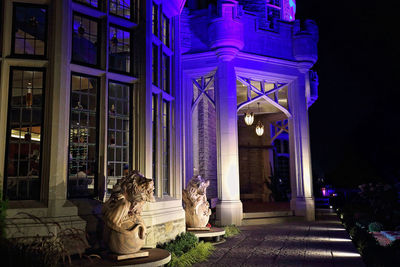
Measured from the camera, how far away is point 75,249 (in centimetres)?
600

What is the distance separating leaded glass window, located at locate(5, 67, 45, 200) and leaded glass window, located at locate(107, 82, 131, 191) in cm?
126

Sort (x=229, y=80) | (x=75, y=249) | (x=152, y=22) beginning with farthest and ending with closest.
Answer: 1. (x=229, y=80)
2. (x=152, y=22)
3. (x=75, y=249)

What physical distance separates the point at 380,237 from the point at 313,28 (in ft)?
27.3

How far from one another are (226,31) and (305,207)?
7.26 metres

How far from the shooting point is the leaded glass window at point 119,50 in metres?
7.39

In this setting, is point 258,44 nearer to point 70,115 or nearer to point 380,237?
point 380,237

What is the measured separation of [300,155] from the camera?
14945mm

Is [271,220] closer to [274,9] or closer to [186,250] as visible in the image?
[186,250]

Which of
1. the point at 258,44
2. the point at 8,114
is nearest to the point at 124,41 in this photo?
the point at 8,114

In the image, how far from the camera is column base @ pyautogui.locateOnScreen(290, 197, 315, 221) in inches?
572

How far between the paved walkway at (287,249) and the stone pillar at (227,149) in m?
1.20

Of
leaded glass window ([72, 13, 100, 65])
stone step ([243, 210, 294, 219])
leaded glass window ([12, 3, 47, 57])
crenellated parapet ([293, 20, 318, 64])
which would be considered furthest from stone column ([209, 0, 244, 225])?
leaded glass window ([12, 3, 47, 57])

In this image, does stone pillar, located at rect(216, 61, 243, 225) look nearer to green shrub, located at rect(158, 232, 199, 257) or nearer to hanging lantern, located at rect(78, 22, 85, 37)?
green shrub, located at rect(158, 232, 199, 257)

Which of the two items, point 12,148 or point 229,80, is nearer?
point 12,148
